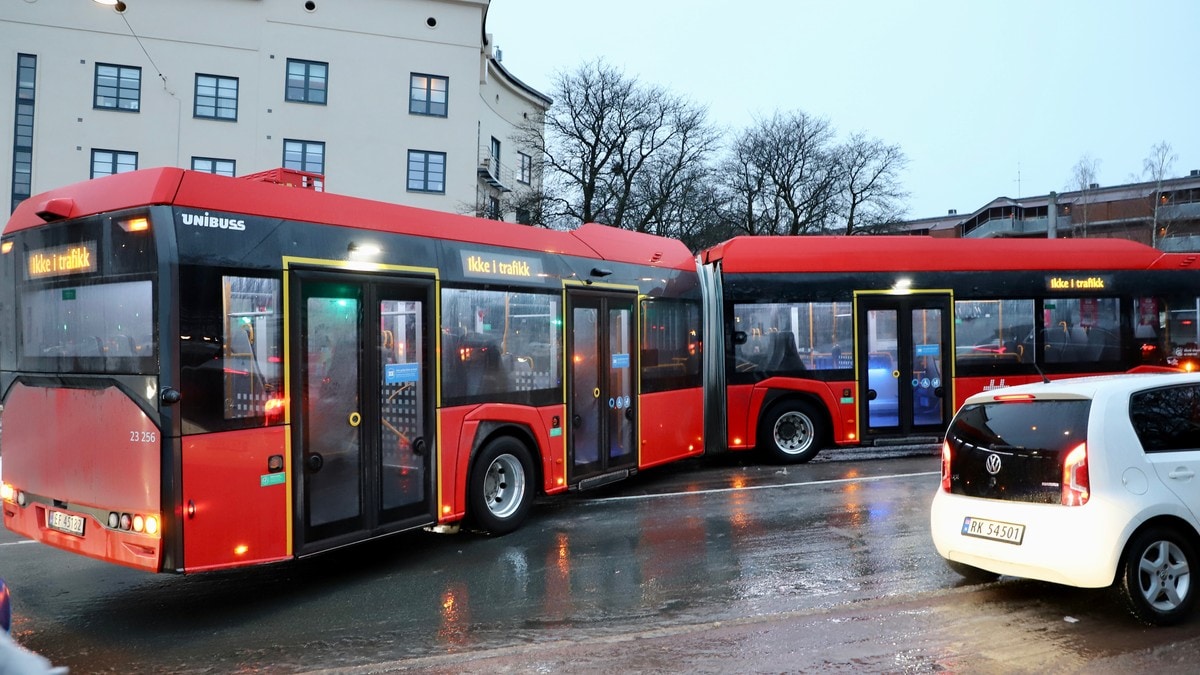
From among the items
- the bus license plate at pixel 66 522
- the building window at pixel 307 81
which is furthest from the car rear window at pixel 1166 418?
the building window at pixel 307 81

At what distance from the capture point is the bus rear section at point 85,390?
5.36 m

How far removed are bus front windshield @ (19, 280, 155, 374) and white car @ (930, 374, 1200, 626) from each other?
572cm

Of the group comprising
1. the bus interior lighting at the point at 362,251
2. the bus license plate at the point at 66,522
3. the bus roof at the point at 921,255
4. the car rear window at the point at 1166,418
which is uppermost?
the bus roof at the point at 921,255

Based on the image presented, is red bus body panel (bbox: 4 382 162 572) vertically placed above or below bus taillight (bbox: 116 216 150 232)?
below

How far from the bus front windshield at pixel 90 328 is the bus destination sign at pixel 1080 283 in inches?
489

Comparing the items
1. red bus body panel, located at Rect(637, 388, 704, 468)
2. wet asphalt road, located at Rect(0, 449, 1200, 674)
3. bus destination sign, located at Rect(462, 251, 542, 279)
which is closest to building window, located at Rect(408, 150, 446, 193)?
red bus body panel, located at Rect(637, 388, 704, 468)

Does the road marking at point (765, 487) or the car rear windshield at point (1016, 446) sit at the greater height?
the car rear windshield at point (1016, 446)

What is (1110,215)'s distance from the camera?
6338 cm

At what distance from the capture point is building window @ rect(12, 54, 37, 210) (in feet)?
102

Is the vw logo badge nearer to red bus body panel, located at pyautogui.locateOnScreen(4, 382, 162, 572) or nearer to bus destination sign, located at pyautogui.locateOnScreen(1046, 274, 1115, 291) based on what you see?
red bus body panel, located at pyautogui.locateOnScreen(4, 382, 162, 572)

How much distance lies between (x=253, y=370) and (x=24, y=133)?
3313cm

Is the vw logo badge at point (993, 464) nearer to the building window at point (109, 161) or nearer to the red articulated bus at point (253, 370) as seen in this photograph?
the red articulated bus at point (253, 370)

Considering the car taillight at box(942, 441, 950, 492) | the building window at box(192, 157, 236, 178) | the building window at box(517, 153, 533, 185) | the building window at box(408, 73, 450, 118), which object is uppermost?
the building window at box(408, 73, 450, 118)

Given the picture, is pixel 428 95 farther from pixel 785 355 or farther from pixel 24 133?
pixel 785 355
